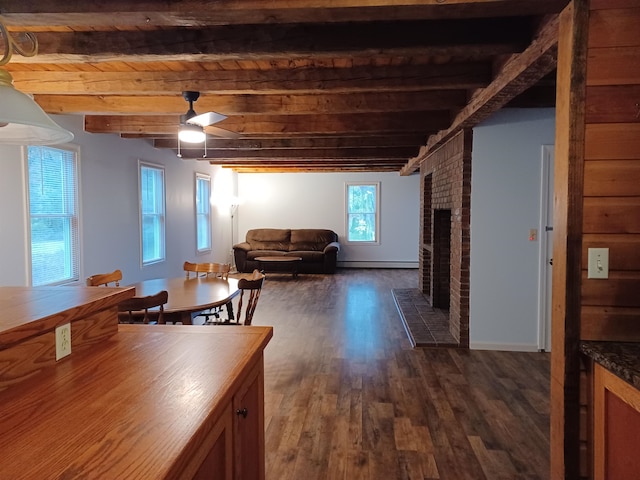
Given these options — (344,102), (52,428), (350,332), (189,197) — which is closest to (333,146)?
(344,102)

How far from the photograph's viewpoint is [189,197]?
7367 mm

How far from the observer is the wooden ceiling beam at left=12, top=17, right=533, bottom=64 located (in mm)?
2352

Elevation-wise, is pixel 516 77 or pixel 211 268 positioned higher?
pixel 516 77

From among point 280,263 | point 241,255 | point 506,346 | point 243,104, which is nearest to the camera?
point 243,104

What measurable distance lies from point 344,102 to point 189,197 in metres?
4.34

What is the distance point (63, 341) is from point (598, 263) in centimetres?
193

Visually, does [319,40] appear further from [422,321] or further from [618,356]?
[422,321]

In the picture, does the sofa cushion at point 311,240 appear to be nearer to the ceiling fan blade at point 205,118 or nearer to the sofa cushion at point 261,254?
the sofa cushion at point 261,254

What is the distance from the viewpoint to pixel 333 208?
10508 mm

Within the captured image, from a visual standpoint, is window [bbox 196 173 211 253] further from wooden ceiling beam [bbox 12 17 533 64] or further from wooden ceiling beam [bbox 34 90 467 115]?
wooden ceiling beam [bbox 12 17 533 64]

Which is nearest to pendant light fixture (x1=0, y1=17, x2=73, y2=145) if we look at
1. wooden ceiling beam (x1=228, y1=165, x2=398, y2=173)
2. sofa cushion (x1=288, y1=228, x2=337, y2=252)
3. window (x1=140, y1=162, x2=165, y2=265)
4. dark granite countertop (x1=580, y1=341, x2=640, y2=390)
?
dark granite countertop (x1=580, y1=341, x2=640, y2=390)

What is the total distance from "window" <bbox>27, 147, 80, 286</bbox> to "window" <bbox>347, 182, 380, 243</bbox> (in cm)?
685

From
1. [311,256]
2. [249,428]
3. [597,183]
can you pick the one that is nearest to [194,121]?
[249,428]

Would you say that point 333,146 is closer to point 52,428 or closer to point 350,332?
point 350,332
